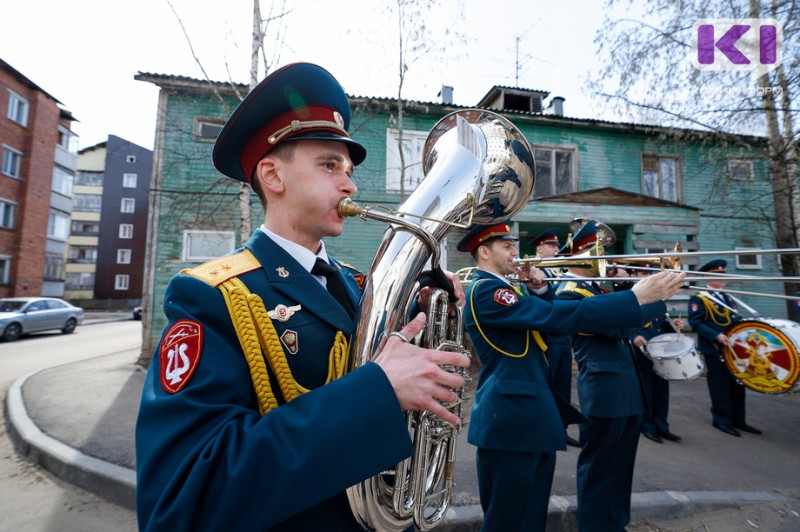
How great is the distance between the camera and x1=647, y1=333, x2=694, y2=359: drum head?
5062mm

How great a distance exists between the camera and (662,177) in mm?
13391

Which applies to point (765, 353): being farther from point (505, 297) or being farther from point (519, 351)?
point (505, 297)

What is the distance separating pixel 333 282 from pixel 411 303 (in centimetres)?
29

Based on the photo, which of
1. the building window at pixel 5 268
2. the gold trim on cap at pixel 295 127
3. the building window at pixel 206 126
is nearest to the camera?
the gold trim on cap at pixel 295 127

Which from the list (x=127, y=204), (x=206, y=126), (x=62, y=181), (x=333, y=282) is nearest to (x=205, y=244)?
(x=206, y=126)

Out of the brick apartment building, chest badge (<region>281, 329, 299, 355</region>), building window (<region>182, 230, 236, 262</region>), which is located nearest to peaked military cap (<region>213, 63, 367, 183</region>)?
chest badge (<region>281, 329, 299, 355</region>)

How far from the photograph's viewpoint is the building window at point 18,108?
21.7 metres

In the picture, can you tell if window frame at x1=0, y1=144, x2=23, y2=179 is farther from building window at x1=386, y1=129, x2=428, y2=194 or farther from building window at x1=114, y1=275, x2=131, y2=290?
building window at x1=386, y1=129, x2=428, y2=194

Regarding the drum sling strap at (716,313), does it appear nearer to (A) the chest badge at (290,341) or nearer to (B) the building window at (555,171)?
(A) the chest badge at (290,341)

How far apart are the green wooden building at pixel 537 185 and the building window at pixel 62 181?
22.5 meters

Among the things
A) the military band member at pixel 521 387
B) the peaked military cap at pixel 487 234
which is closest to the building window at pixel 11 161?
the peaked military cap at pixel 487 234

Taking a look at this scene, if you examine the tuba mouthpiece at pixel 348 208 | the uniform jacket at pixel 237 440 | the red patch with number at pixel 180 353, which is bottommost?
the uniform jacket at pixel 237 440

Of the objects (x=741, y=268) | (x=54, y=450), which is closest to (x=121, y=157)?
(x=54, y=450)

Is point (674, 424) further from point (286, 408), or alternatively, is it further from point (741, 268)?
point (741, 268)
